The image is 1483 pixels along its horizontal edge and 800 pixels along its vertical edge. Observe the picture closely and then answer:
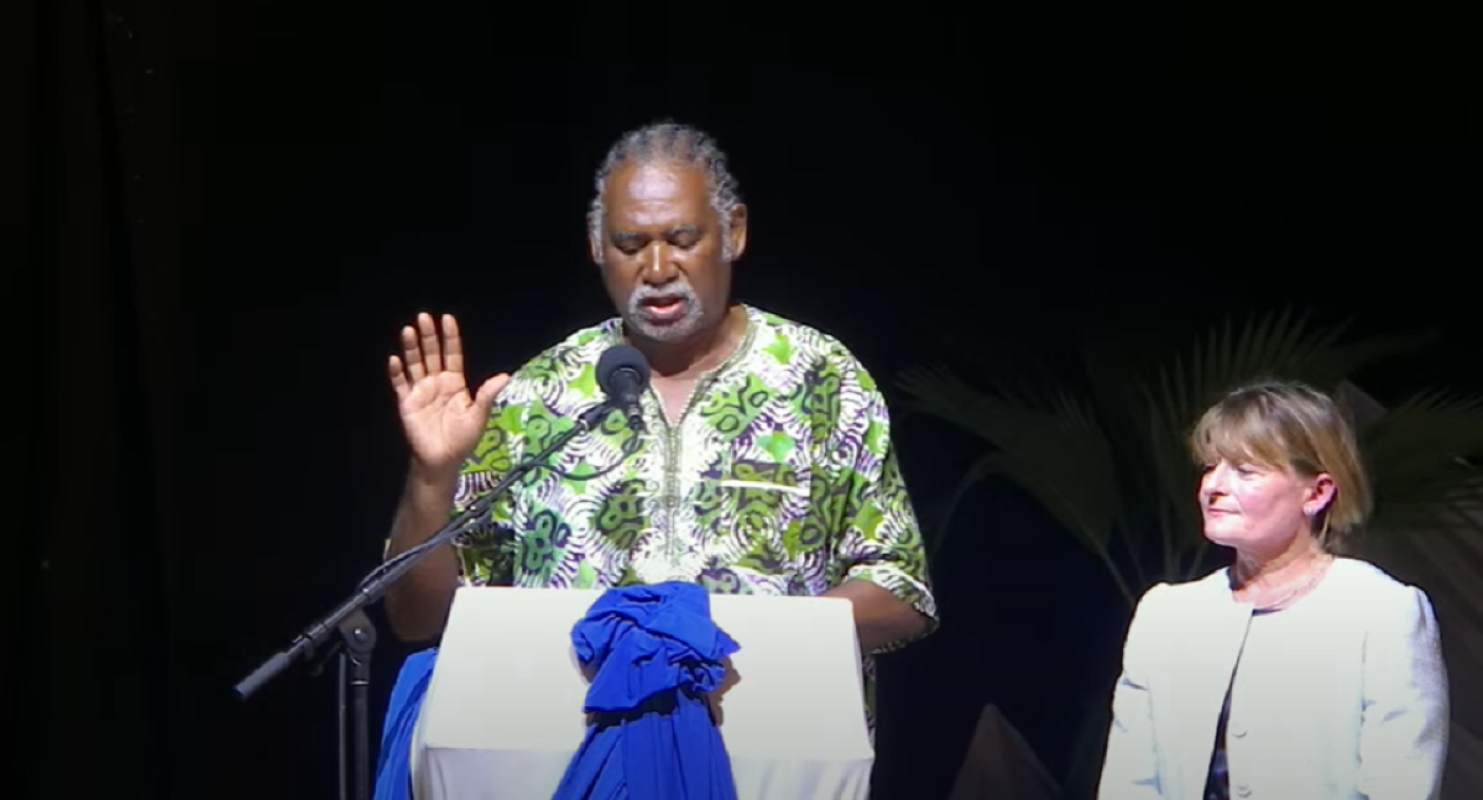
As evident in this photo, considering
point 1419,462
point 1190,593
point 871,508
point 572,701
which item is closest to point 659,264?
point 871,508

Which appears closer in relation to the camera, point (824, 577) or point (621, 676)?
point (621, 676)

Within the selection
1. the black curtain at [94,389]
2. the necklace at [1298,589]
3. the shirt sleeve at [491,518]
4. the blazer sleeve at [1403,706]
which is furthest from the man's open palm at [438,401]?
the blazer sleeve at [1403,706]

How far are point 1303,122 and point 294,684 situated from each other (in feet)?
7.34

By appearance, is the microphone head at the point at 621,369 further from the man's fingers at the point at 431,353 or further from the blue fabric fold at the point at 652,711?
the blue fabric fold at the point at 652,711

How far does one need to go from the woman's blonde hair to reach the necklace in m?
0.04

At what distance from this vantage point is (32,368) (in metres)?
4.00

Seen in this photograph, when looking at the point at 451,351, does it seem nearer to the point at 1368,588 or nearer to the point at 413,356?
the point at 413,356

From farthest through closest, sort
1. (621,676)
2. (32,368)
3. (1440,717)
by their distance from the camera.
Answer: (32,368), (1440,717), (621,676)

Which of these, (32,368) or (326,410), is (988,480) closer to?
(326,410)

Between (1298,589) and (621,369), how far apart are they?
114cm

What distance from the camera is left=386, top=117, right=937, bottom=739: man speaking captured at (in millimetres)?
3256

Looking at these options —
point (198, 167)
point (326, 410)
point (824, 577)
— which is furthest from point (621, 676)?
point (198, 167)

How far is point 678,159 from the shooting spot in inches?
135

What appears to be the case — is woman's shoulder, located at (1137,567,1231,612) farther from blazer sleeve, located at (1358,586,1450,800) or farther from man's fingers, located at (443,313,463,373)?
man's fingers, located at (443,313,463,373)
